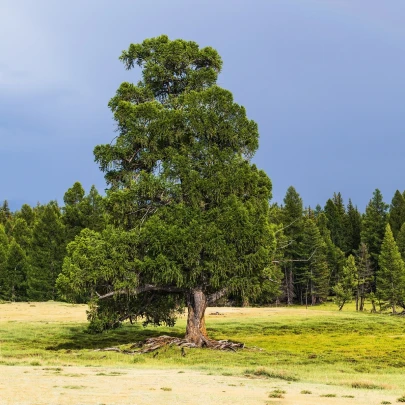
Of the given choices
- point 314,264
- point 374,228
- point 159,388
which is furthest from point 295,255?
point 159,388

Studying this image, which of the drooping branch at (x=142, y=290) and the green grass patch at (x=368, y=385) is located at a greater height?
the drooping branch at (x=142, y=290)

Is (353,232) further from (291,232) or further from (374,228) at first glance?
(291,232)

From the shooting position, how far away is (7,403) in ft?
36.0

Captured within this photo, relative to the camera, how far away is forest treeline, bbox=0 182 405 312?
70.7 meters

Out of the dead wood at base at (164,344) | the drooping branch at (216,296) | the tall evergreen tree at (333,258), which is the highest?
the tall evergreen tree at (333,258)

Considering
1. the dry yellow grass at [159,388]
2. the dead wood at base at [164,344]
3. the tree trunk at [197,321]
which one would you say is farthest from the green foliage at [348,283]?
the dry yellow grass at [159,388]

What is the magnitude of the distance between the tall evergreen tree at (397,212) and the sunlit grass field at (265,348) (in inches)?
2078

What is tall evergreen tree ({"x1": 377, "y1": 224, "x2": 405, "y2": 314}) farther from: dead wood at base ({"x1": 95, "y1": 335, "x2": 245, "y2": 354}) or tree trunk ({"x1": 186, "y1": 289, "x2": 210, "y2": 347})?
tree trunk ({"x1": 186, "y1": 289, "x2": 210, "y2": 347})

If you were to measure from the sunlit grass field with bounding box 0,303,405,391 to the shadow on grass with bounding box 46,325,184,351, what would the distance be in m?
0.05

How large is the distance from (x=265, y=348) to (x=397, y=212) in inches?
3247

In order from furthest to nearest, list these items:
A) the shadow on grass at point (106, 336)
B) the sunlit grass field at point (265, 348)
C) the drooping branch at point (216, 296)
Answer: the shadow on grass at point (106, 336), the drooping branch at point (216, 296), the sunlit grass field at point (265, 348)

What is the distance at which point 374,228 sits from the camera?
101812 millimetres

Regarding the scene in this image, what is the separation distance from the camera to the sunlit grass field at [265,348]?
67.0 ft

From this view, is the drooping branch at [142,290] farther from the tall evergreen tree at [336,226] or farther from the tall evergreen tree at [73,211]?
the tall evergreen tree at [336,226]
